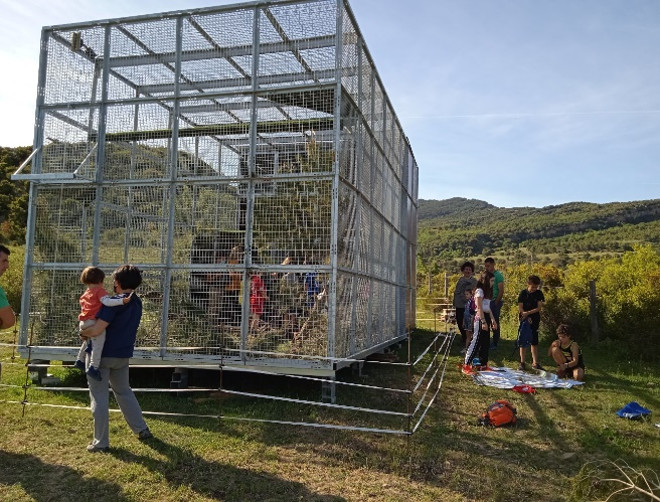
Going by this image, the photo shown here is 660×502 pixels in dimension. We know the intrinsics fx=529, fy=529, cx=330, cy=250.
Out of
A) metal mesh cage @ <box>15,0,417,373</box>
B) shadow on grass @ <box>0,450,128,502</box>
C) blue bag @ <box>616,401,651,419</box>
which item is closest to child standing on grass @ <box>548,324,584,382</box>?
blue bag @ <box>616,401,651,419</box>

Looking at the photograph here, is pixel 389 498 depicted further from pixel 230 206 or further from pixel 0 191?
pixel 0 191

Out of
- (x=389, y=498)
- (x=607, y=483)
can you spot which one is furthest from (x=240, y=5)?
(x=607, y=483)

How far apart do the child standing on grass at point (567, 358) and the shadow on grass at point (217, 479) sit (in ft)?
19.5

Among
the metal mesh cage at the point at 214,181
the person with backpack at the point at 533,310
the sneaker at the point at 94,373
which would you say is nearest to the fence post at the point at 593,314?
the person with backpack at the point at 533,310

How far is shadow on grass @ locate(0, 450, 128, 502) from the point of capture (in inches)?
158

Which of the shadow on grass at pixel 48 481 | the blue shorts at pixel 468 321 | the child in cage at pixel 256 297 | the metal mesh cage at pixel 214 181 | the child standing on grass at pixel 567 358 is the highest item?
the metal mesh cage at pixel 214 181

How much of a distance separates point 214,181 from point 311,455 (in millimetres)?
3737

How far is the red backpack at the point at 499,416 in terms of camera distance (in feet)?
19.3

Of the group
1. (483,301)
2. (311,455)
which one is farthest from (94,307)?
(483,301)

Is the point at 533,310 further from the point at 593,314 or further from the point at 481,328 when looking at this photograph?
the point at 593,314

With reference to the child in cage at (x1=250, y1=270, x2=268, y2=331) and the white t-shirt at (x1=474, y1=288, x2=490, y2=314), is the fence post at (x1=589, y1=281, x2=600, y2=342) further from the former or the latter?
the child in cage at (x1=250, y1=270, x2=268, y2=331)

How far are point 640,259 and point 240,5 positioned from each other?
12.6m

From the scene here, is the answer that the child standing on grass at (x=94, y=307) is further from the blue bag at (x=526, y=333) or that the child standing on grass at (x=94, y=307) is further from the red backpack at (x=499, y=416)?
the blue bag at (x=526, y=333)

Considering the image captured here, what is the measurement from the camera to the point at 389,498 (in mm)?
3998
